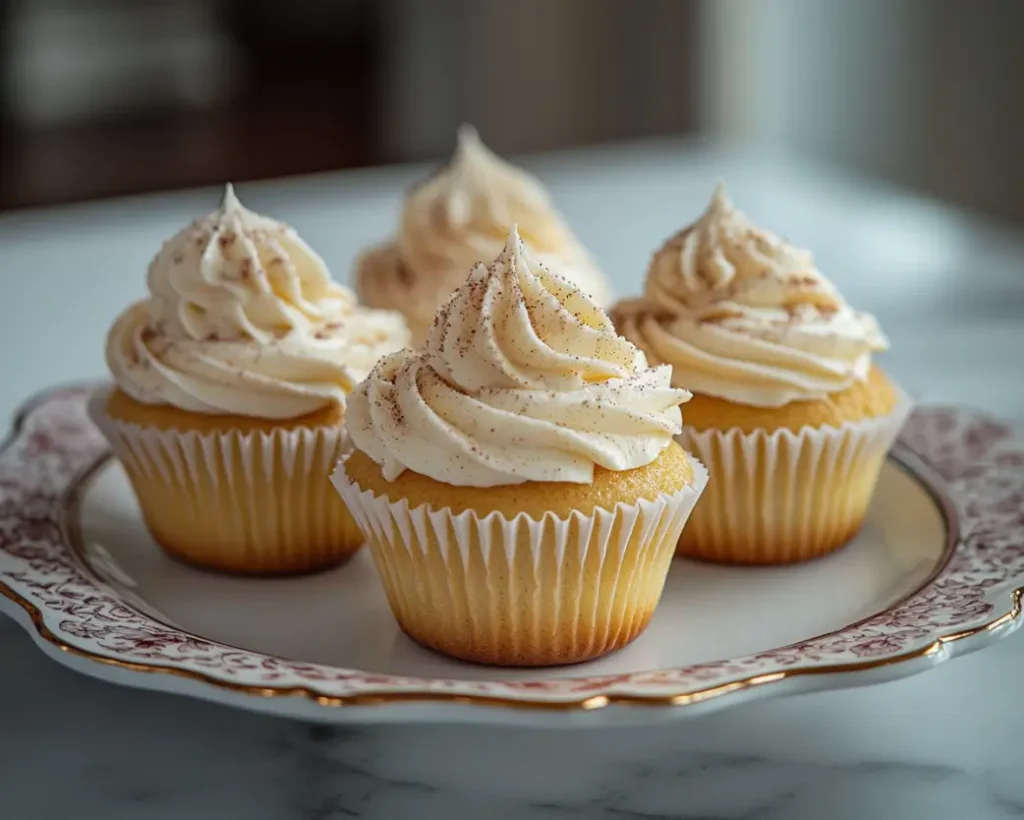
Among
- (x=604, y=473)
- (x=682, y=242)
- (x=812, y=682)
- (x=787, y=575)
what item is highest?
(x=682, y=242)

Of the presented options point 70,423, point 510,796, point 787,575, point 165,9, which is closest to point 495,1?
point 165,9

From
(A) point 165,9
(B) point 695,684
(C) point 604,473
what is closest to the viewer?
(B) point 695,684

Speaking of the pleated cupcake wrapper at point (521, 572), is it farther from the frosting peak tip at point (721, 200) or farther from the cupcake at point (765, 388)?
the frosting peak tip at point (721, 200)

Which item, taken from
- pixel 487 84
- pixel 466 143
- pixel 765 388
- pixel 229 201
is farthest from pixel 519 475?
pixel 487 84

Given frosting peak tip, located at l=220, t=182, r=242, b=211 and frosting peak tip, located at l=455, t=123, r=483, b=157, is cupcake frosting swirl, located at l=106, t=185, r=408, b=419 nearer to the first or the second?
frosting peak tip, located at l=220, t=182, r=242, b=211

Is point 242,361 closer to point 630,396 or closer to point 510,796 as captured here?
point 630,396

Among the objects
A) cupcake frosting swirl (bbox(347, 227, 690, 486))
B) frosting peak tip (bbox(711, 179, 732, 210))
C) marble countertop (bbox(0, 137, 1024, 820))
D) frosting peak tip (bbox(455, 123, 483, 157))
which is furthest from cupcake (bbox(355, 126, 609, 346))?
marble countertop (bbox(0, 137, 1024, 820))
